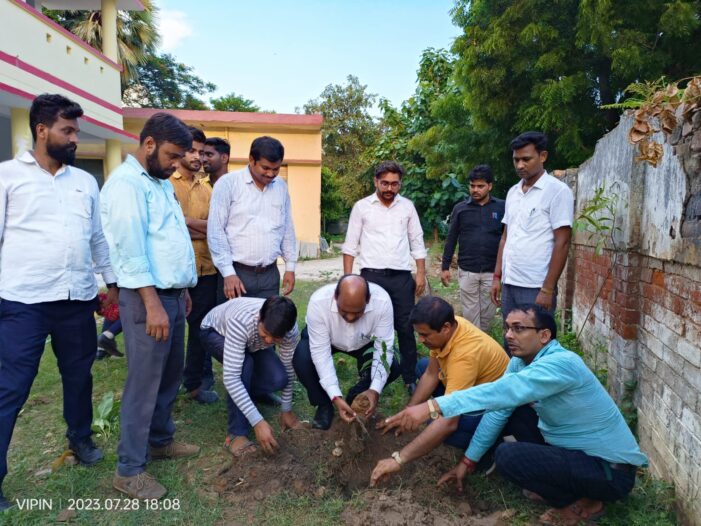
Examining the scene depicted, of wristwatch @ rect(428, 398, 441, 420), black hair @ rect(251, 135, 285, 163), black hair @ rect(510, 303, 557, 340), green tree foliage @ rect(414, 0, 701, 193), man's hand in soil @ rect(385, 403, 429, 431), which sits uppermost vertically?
green tree foliage @ rect(414, 0, 701, 193)

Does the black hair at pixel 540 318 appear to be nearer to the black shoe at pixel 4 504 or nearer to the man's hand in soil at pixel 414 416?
the man's hand in soil at pixel 414 416

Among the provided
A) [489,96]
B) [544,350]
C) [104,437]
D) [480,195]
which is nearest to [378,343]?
[544,350]

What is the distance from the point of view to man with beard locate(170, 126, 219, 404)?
3951 millimetres

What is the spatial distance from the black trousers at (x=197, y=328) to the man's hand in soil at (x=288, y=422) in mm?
905

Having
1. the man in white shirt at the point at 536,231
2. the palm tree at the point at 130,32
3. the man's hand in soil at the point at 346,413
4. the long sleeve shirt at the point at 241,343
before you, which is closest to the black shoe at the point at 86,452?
the long sleeve shirt at the point at 241,343

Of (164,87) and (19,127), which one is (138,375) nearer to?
(19,127)

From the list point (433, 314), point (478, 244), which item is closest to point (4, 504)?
point (433, 314)

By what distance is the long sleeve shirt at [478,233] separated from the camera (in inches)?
192

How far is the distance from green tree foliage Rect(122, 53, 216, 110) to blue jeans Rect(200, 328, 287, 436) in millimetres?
23233

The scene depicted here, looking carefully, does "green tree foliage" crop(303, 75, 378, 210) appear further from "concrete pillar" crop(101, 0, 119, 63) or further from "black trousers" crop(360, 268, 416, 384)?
"black trousers" crop(360, 268, 416, 384)

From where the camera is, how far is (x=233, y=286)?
366 cm

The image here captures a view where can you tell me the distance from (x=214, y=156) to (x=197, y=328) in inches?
57.7

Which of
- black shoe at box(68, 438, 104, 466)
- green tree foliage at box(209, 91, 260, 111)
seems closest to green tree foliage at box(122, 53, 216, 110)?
green tree foliage at box(209, 91, 260, 111)

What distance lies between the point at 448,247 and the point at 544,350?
9.22ft
